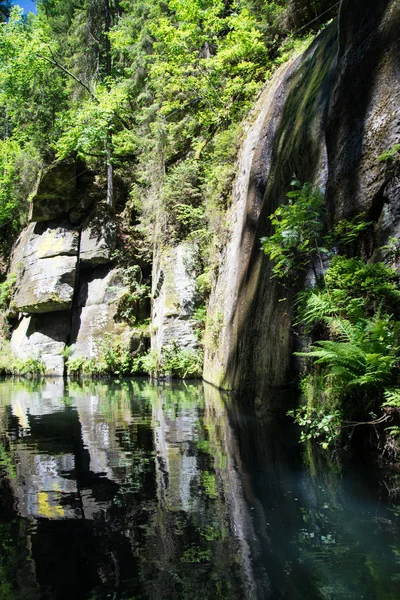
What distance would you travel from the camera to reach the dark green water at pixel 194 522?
2.35 meters

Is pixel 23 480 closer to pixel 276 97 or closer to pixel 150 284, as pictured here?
pixel 276 97

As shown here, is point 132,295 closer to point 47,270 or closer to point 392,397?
point 47,270

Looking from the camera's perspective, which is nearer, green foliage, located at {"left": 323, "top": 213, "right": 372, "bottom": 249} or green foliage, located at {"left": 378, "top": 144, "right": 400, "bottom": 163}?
green foliage, located at {"left": 378, "top": 144, "right": 400, "bottom": 163}

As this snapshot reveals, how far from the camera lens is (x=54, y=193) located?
23781 mm

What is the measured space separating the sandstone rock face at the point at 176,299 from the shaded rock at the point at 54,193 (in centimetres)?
797

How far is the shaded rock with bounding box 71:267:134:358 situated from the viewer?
21.0m

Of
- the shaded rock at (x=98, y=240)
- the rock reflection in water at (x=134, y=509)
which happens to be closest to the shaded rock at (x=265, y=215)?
the rock reflection in water at (x=134, y=509)

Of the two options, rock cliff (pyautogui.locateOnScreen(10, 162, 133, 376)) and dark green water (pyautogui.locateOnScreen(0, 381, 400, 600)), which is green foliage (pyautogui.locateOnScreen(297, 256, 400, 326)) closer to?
dark green water (pyautogui.locateOnScreen(0, 381, 400, 600))

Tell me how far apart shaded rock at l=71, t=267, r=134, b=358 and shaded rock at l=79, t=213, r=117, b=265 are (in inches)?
28.9

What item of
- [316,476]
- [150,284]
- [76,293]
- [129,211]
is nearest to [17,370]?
[76,293]

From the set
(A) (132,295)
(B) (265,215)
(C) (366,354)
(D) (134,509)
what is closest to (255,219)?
(B) (265,215)

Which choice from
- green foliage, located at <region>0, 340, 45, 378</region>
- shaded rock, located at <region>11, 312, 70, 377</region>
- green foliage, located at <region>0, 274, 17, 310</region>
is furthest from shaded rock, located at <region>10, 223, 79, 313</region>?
green foliage, located at <region>0, 340, 45, 378</region>

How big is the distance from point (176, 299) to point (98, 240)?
7484 millimetres

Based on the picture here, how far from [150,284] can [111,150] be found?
8.23 metres
